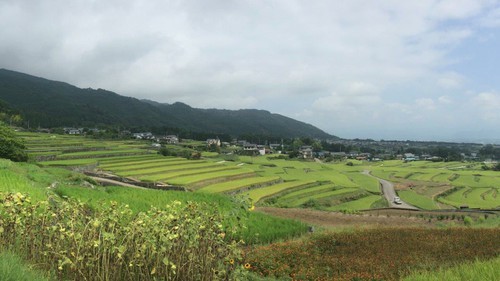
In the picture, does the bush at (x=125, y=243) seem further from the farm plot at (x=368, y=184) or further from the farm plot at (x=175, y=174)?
the farm plot at (x=368, y=184)

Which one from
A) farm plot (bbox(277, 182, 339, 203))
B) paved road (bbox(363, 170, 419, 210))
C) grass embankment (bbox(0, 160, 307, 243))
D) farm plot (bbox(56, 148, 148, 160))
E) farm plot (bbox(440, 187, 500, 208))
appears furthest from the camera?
farm plot (bbox(56, 148, 148, 160))

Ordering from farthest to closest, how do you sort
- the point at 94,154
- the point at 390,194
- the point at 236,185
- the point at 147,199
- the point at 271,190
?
the point at 94,154
the point at 390,194
the point at 271,190
the point at 236,185
the point at 147,199

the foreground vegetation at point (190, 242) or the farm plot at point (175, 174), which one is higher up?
the foreground vegetation at point (190, 242)

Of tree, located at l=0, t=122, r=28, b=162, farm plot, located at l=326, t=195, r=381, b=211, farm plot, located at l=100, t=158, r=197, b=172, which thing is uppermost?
tree, located at l=0, t=122, r=28, b=162

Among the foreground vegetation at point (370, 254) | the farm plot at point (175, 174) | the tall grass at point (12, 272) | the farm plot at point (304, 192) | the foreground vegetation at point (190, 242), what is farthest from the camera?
the farm plot at point (304, 192)

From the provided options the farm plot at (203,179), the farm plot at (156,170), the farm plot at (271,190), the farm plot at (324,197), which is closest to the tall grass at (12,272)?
the farm plot at (271,190)

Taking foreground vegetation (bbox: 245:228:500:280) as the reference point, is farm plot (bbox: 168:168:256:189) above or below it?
below

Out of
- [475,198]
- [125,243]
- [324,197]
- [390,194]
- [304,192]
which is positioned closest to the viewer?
[125,243]

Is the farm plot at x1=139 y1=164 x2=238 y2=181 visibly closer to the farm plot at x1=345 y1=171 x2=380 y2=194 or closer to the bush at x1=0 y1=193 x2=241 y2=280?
the farm plot at x1=345 y1=171 x2=380 y2=194

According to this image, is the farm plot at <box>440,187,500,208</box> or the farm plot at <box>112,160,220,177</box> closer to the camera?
the farm plot at <box>112,160,220,177</box>

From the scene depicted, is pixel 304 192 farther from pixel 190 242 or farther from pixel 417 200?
pixel 190 242

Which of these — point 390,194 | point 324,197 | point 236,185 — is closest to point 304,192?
point 324,197

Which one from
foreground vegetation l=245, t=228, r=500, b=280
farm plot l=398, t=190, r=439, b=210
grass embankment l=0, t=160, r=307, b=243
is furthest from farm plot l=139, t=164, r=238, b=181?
foreground vegetation l=245, t=228, r=500, b=280

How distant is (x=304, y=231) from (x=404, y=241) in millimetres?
4467
